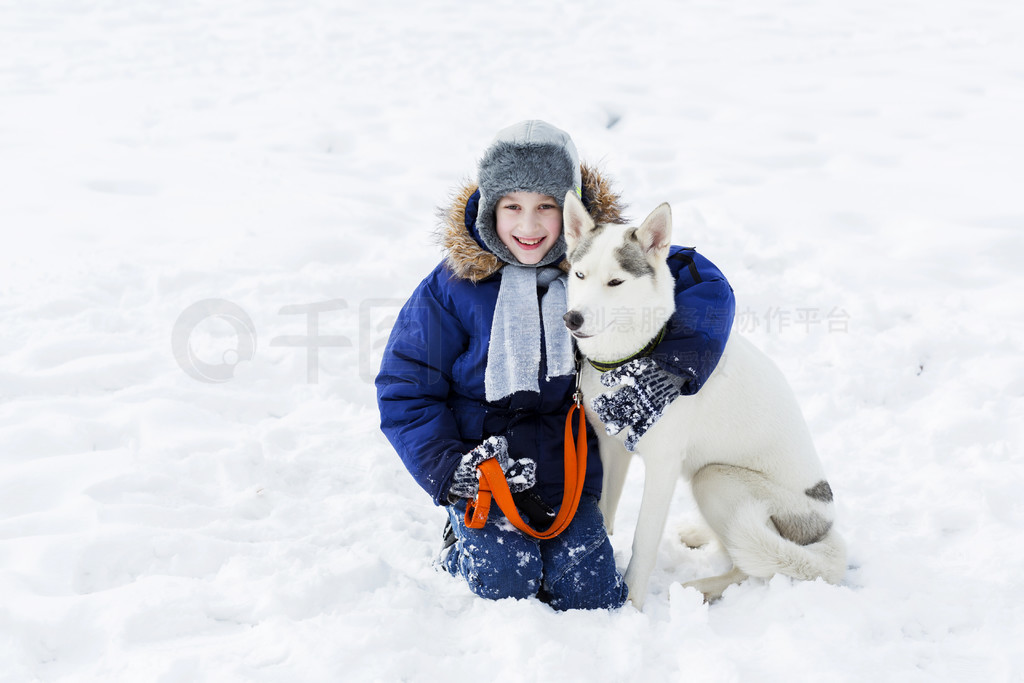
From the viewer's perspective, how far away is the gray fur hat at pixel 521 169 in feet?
8.21

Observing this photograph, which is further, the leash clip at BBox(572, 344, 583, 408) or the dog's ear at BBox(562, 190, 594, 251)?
the leash clip at BBox(572, 344, 583, 408)

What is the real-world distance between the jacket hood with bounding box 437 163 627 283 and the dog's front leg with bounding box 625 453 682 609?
85 centimetres

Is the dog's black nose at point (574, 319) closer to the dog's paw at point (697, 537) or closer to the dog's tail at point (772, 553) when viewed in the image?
the dog's tail at point (772, 553)

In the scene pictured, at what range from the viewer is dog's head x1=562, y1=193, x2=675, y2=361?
92.7 inches

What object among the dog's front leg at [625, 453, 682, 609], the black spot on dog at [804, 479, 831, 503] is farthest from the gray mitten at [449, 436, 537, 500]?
the black spot on dog at [804, 479, 831, 503]

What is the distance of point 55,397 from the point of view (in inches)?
135

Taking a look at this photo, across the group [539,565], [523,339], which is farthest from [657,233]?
[539,565]

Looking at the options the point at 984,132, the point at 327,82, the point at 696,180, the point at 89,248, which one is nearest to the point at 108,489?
the point at 89,248

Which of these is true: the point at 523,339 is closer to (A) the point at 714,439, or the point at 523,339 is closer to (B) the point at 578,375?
(B) the point at 578,375

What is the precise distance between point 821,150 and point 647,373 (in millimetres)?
5731

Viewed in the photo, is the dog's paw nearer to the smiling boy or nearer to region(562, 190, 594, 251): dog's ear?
the smiling boy

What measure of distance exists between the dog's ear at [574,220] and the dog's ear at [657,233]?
0.64ft

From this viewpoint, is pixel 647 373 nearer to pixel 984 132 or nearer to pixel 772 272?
pixel 772 272

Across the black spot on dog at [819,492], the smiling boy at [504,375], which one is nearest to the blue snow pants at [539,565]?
the smiling boy at [504,375]
